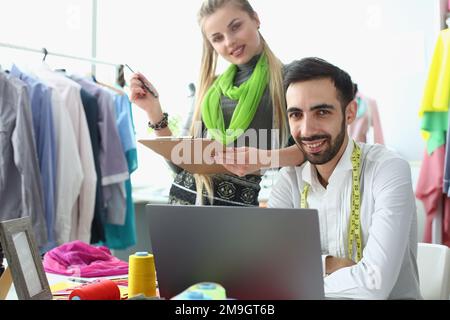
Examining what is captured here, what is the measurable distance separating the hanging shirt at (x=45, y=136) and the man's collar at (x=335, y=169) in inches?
56.7

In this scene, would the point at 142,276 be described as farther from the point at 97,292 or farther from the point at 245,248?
the point at 245,248

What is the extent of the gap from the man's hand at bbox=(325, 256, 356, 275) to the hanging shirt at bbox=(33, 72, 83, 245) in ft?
5.23

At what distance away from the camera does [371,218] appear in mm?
1524

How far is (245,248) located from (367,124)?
98.4 inches

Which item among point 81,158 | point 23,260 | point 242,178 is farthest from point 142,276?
point 81,158

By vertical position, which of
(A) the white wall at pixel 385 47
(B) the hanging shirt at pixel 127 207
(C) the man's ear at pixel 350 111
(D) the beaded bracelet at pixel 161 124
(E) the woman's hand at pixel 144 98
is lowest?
(B) the hanging shirt at pixel 127 207

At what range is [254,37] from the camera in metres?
1.97

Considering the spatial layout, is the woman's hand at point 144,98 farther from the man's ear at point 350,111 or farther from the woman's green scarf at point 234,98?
the man's ear at point 350,111

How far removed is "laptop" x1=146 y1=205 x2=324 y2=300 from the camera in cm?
102

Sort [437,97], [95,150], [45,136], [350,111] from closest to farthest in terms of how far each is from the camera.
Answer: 1. [350,111]
2. [45,136]
3. [437,97]
4. [95,150]

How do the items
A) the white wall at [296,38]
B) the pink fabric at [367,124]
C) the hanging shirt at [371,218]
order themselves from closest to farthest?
1. the hanging shirt at [371,218]
2. the white wall at [296,38]
3. the pink fabric at [367,124]

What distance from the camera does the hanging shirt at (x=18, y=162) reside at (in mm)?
2453

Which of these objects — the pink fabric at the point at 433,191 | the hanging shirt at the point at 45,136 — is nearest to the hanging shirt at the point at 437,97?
the pink fabric at the point at 433,191

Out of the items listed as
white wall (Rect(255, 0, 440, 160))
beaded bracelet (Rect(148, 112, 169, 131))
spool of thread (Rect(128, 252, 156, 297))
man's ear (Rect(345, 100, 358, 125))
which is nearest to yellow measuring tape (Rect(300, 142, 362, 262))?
man's ear (Rect(345, 100, 358, 125))
